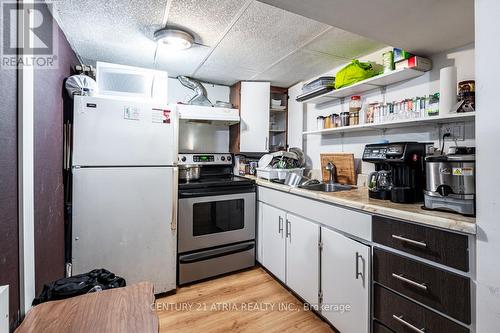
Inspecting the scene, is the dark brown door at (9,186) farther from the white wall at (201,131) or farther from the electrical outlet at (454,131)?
the electrical outlet at (454,131)

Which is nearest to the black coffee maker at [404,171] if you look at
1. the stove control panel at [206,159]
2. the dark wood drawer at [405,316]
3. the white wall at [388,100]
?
the white wall at [388,100]

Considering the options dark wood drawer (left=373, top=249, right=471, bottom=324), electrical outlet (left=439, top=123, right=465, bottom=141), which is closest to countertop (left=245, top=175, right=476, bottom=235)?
dark wood drawer (left=373, top=249, right=471, bottom=324)

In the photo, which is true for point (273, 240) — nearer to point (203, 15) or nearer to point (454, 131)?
point (454, 131)

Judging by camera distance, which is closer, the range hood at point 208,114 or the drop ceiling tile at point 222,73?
the drop ceiling tile at point 222,73

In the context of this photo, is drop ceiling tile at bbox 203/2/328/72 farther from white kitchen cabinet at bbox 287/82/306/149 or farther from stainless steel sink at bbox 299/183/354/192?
stainless steel sink at bbox 299/183/354/192

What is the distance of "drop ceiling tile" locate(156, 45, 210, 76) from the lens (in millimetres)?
2092

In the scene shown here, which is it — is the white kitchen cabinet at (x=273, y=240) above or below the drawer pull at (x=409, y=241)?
below

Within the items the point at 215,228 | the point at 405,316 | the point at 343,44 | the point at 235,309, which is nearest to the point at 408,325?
the point at 405,316

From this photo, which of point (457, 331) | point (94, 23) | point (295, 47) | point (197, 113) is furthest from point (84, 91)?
point (457, 331)

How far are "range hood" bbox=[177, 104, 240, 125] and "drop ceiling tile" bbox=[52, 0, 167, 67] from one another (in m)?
0.61

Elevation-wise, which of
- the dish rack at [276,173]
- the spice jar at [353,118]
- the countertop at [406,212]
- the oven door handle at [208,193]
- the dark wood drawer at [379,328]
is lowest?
the dark wood drawer at [379,328]

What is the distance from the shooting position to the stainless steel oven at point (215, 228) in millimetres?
2156

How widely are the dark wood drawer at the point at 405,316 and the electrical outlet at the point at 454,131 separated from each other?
1.10 metres

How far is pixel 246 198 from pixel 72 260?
151 cm
